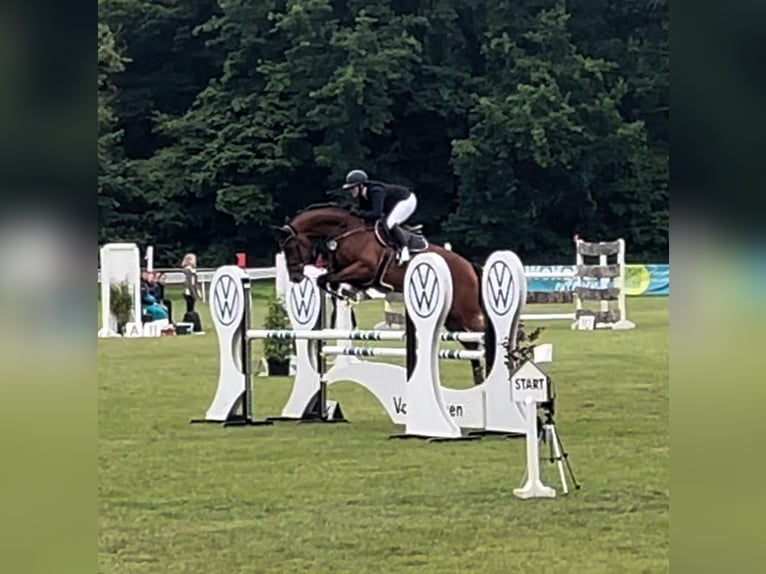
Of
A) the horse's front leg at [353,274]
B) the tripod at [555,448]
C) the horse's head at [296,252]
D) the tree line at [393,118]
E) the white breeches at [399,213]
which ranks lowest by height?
the tripod at [555,448]

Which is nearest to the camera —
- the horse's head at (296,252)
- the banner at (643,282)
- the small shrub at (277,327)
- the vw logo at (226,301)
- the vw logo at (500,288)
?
the vw logo at (500,288)

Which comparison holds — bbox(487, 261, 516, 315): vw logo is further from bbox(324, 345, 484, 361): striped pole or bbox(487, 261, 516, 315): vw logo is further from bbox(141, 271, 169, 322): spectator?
bbox(141, 271, 169, 322): spectator

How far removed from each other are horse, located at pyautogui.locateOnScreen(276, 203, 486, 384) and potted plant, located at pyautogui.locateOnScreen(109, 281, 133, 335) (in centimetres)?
390

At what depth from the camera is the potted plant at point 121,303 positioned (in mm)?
9812

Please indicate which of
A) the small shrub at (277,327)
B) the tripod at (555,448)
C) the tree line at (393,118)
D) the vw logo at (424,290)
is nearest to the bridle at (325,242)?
the small shrub at (277,327)

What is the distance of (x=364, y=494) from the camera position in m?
3.42

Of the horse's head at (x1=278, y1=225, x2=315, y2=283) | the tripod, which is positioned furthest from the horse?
the tripod

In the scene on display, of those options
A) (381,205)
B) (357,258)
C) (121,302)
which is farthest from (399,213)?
(121,302)

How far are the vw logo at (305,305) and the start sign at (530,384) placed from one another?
2.19 metres

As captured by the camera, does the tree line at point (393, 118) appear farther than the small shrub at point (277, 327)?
Yes

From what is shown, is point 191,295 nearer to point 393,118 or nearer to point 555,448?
point 555,448

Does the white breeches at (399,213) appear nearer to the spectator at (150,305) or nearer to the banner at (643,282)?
the spectator at (150,305)

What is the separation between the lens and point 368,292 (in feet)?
22.3
